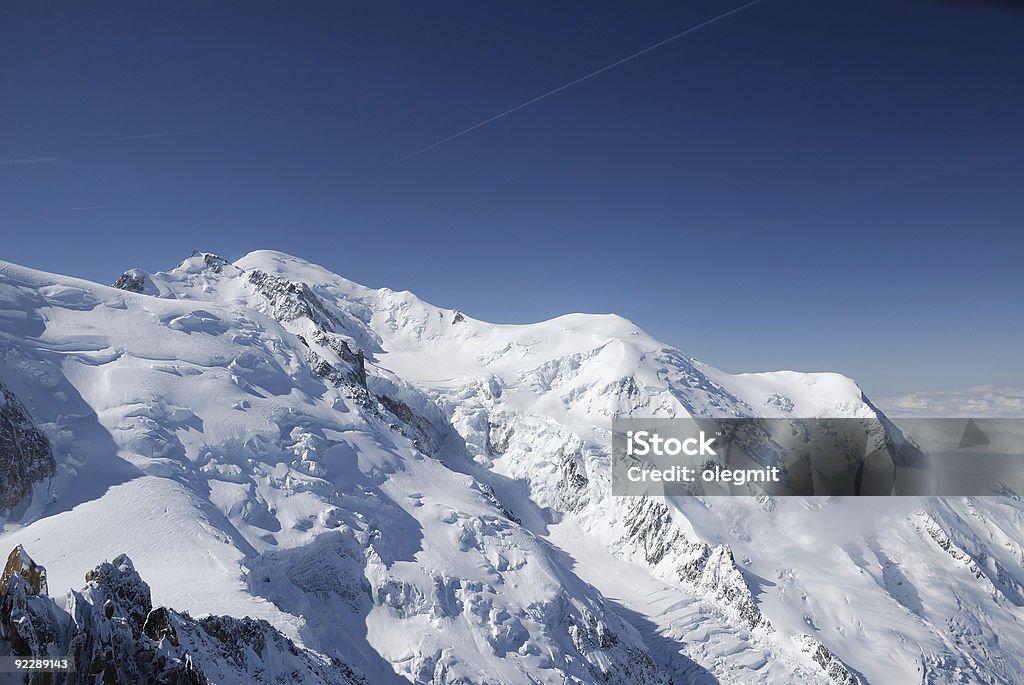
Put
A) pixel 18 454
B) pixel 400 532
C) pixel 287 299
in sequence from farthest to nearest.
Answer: pixel 287 299, pixel 400 532, pixel 18 454

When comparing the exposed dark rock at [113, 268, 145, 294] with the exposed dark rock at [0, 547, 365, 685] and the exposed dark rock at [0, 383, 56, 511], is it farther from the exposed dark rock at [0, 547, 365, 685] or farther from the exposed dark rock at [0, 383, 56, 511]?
the exposed dark rock at [0, 547, 365, 685]

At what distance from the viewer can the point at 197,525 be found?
43312 millimetres

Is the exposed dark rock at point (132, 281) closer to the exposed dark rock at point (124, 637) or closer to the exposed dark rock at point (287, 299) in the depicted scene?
the exposed dark rock at point (287, 299)

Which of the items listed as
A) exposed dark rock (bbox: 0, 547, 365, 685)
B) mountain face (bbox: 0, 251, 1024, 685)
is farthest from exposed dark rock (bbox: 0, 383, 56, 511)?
exposed dark rock (bbox: 0, 547, 365, 685)

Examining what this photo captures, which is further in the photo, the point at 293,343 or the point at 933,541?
the point at 933,541

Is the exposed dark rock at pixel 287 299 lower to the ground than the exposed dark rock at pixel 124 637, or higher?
higher

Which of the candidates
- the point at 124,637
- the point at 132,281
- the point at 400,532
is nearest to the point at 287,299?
the point at 132,281

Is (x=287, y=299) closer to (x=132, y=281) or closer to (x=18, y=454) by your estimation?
(x=132, y=281)

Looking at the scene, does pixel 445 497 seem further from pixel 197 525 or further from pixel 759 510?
pixel 759 510

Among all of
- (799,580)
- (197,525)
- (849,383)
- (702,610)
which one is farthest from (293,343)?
(849,383)

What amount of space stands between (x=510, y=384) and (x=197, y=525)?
12004 centimetres

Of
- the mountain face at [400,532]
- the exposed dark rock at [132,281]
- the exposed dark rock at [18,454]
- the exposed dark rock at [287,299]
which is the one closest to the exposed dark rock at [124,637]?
the mountain face at [400,532]

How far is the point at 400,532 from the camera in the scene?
63.6m

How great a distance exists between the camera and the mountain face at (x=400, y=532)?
38.9m
